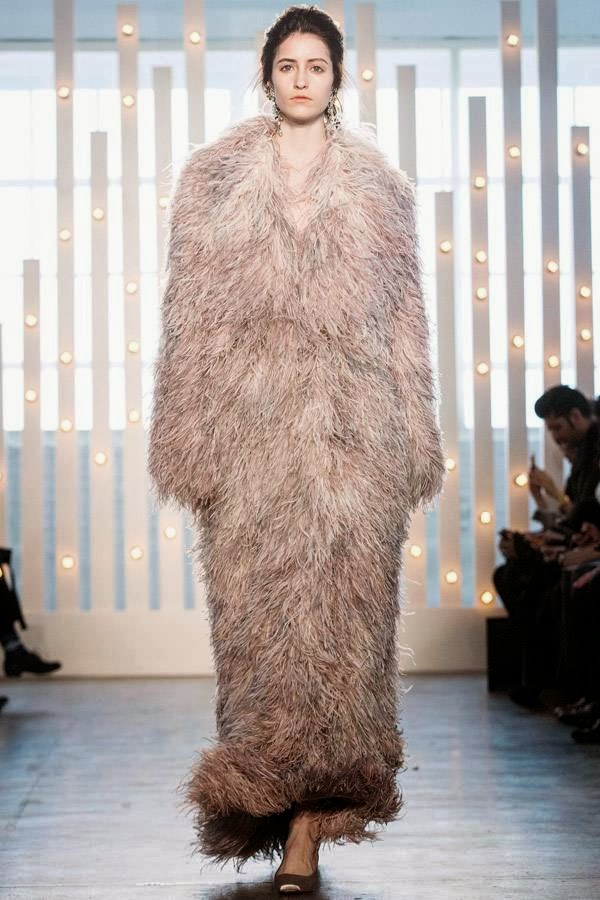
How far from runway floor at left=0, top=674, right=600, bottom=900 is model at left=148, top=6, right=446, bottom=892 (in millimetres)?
156

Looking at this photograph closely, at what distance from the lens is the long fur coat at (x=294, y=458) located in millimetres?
2363

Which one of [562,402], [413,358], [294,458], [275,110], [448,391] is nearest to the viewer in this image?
[294,458]

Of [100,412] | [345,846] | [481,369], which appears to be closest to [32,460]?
[100,412]

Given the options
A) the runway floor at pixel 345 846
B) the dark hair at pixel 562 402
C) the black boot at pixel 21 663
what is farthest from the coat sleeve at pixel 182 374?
the black boot at pixel 21 663

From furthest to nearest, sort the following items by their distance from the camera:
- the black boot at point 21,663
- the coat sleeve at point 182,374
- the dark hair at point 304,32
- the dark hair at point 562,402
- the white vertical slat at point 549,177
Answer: the white vertical slat at point 549,177, the black boot at point 21,663, the dark hair at point 562,402, the dark hair at point 304,32, the coat sleeve at point 182,374

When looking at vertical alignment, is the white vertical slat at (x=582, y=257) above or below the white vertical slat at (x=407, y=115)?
below

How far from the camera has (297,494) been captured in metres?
2.41

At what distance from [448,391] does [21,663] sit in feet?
6.29

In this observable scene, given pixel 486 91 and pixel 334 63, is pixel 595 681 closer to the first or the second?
pixel 334 63

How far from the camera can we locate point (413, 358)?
253 centimetres

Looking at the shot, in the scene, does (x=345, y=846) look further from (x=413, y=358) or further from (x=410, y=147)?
(x=410, y=147)

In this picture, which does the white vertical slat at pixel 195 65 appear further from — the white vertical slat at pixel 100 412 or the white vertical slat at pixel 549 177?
the white vertical slat at pixel 549 177

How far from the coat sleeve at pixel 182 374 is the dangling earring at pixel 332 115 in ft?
0.82

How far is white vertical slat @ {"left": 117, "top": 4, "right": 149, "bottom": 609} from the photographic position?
5.64m
